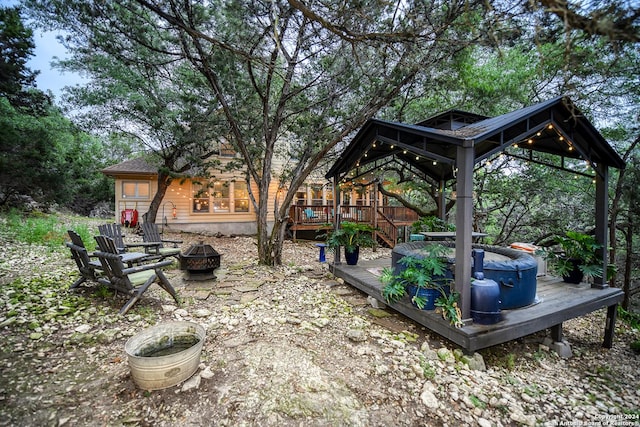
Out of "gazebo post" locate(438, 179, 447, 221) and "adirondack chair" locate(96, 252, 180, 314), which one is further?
"gazebo post" locate(438, 179, 447, 221)

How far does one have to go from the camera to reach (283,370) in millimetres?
2693

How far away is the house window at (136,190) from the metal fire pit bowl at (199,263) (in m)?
9.06

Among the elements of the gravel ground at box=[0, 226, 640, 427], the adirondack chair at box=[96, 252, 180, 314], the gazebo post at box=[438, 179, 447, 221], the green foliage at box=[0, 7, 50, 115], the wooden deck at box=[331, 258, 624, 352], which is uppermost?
the green foliage at box=[0, 7, 50, 115]

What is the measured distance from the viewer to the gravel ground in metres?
2.17

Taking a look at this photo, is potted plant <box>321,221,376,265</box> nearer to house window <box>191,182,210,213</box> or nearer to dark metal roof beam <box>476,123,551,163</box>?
dark metal roof beam <box>476,123,551,163</box>

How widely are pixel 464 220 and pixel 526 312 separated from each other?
71.9 inches

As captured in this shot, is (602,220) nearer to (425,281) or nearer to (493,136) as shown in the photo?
(493,136)

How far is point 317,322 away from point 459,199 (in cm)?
256

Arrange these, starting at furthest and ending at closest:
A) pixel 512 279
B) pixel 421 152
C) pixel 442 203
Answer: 1. pixel 442 203
2. pixel 421 152
3. pixel 512 279

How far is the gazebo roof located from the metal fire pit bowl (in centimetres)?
329

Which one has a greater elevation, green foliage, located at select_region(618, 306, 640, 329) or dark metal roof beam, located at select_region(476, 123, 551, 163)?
dark metal roof beam, located at select_region(476, 123, 551, 163)

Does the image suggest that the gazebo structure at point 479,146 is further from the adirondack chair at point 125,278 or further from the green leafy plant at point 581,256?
the adirondack chair at point 125,278

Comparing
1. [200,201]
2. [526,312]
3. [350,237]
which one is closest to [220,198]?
[200,201]

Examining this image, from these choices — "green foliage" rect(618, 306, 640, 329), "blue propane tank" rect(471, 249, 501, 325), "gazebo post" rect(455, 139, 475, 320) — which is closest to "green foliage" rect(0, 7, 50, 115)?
"gazebo post" rect(455, 139, 475, 320)
